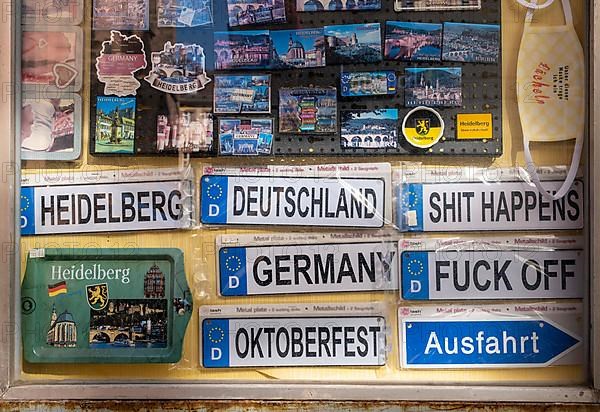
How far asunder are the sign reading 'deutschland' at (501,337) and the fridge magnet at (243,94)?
86 cm

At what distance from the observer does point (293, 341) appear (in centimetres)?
219

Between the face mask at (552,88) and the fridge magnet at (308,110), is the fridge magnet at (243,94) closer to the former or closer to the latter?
the fridge magnet at (308,110)

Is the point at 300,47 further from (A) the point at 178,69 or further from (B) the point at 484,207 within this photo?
(B) the point at 484,207

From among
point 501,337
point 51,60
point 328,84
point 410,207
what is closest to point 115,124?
point 51,60

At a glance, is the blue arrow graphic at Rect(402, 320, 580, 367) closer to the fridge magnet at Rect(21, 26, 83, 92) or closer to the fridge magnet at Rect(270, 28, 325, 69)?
the fridge magnet at Rect(270, 28, 325, 69)

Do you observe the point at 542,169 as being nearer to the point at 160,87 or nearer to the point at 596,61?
the point at 596,61

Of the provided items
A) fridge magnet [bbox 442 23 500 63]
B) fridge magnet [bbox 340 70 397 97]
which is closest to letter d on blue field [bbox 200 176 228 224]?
fridge magnet [bbox 340 70 397 97]

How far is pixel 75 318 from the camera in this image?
2.22m

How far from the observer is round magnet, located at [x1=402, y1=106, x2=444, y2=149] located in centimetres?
218

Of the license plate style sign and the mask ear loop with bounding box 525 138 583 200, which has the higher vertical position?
the mask ear loop with bounding box 525 138 583 200

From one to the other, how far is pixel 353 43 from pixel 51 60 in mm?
970

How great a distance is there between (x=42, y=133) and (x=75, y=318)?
1.98 ft

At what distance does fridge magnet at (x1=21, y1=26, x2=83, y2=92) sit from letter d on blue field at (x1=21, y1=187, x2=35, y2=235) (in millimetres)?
337

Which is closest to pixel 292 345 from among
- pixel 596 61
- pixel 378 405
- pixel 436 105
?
pixel 378 405
